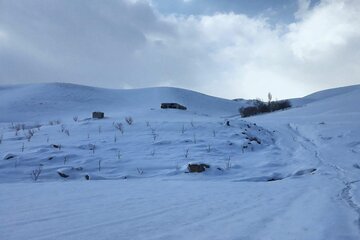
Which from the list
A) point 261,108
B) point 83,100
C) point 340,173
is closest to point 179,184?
point 340,173

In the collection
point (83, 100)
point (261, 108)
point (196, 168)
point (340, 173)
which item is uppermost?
point (83, 100)

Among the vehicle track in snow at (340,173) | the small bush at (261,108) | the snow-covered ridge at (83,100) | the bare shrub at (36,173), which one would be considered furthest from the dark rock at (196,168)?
the small bush at (261,108)

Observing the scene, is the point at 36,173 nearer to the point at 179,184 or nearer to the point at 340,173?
the point at 179,184

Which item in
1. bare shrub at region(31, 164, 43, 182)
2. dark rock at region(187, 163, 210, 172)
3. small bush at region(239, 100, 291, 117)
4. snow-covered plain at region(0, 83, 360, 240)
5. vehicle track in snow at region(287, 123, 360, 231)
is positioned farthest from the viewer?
small bush at region(239, 100, 291, 117)

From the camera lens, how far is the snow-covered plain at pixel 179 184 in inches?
124

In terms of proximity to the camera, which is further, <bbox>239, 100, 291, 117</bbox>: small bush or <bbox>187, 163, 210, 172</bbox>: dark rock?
<bbox>239, 100, 291, 117</bbox>: small bush

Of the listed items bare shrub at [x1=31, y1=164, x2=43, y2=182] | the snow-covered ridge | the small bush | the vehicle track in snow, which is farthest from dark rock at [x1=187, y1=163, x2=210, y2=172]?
the small bush

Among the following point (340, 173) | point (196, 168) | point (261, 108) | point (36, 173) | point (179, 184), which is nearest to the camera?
point (179, 184)

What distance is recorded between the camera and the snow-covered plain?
316 cm

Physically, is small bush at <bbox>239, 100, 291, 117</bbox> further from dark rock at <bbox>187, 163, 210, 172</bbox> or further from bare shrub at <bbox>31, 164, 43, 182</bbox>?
bare shrub at <bbox>31, 164, 43, 182</bbox>

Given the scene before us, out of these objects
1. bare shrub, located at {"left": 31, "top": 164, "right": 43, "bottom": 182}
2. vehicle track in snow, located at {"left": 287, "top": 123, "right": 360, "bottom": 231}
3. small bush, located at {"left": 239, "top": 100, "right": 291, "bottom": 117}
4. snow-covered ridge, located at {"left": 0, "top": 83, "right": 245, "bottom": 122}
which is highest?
snow-covered ridge, located at {"left": 0, "top": 83, "right": 245, "bottom": 122}

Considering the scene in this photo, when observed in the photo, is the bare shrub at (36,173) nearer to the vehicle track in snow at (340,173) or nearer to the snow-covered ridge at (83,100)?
the vehicle track in snow at (340,173)

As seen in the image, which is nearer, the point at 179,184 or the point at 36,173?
the point at 179,184

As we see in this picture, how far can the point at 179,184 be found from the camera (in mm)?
5816
